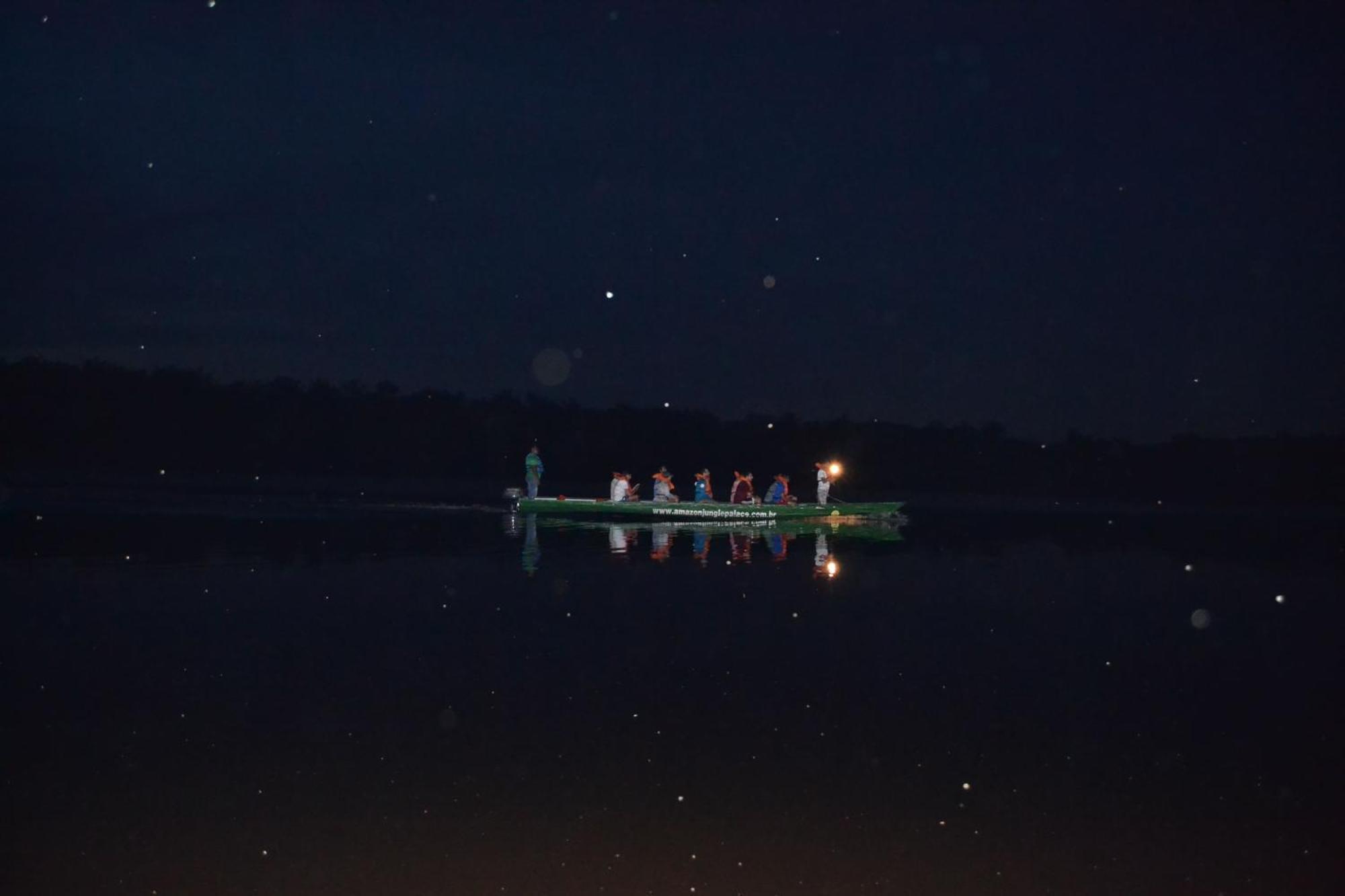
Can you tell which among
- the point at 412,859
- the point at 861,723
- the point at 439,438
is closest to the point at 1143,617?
the point at 861,723

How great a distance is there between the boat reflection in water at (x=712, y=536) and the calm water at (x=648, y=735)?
13.1 feet

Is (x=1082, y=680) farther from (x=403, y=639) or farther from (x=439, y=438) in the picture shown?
(x=439, y=438)

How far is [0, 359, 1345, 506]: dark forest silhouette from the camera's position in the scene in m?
79.0

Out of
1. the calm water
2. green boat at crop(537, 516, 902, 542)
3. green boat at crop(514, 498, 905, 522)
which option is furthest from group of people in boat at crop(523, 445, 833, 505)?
the calm water

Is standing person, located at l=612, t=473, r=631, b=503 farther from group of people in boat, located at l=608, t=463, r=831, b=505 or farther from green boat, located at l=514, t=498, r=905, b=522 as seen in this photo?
green boat, located at l=514, t=498, r=905, b=522

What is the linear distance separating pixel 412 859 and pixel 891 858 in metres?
2.84

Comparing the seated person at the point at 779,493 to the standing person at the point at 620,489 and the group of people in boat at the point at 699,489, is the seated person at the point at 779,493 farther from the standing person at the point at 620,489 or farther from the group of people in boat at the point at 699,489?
the standing person at the point at 620,489

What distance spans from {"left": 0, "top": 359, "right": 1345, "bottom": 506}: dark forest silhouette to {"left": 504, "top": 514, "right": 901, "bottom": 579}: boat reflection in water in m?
36.2

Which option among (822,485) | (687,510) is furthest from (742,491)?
(687,510)

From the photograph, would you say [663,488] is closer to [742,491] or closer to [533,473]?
[742,491]

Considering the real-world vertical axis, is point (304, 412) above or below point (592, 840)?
above

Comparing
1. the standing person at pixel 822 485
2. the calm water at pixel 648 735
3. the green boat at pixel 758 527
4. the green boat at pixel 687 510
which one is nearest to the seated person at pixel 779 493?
the green boat at pixel 687 510

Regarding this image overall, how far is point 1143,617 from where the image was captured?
18000mm

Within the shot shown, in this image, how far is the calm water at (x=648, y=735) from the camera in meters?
7.27
